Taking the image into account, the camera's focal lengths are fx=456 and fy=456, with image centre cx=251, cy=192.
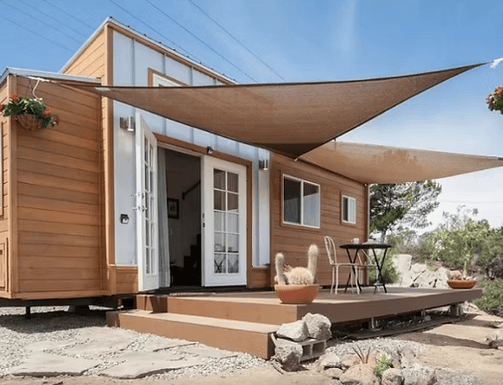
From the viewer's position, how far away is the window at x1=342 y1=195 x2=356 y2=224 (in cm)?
936

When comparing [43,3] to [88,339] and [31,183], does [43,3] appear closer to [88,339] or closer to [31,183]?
[31,183]

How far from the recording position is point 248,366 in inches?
122

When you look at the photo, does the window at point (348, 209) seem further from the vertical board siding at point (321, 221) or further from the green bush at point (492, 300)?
the green bush at point (492, 300)

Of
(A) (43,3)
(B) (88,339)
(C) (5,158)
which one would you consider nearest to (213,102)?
(C) (5,158)

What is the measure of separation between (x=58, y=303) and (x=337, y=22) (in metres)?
13.0

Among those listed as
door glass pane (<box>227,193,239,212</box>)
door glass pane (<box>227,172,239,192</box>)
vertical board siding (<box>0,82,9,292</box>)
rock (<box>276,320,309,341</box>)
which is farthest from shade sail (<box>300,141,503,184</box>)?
vertical board siding (<box>0,82,9,292</box>)

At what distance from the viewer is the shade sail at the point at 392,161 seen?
6.62 meters

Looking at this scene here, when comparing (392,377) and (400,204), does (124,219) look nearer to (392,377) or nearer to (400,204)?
(392,377)

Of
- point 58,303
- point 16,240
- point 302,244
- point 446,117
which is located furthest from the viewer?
point 302,244

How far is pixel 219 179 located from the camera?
6391 mm

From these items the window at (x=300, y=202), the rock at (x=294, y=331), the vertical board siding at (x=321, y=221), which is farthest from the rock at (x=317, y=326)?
the window at (x=300, y=202)

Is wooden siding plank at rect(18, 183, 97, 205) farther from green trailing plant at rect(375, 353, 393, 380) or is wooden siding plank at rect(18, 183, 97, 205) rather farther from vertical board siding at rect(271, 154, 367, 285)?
green trailing plant at rect(375, 353, 393, 380)

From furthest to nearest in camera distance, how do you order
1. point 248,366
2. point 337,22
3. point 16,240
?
point 337,22 → point 16,240 → point 248,366

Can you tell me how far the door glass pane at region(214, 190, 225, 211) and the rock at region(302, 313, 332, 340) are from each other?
2.98 meters
